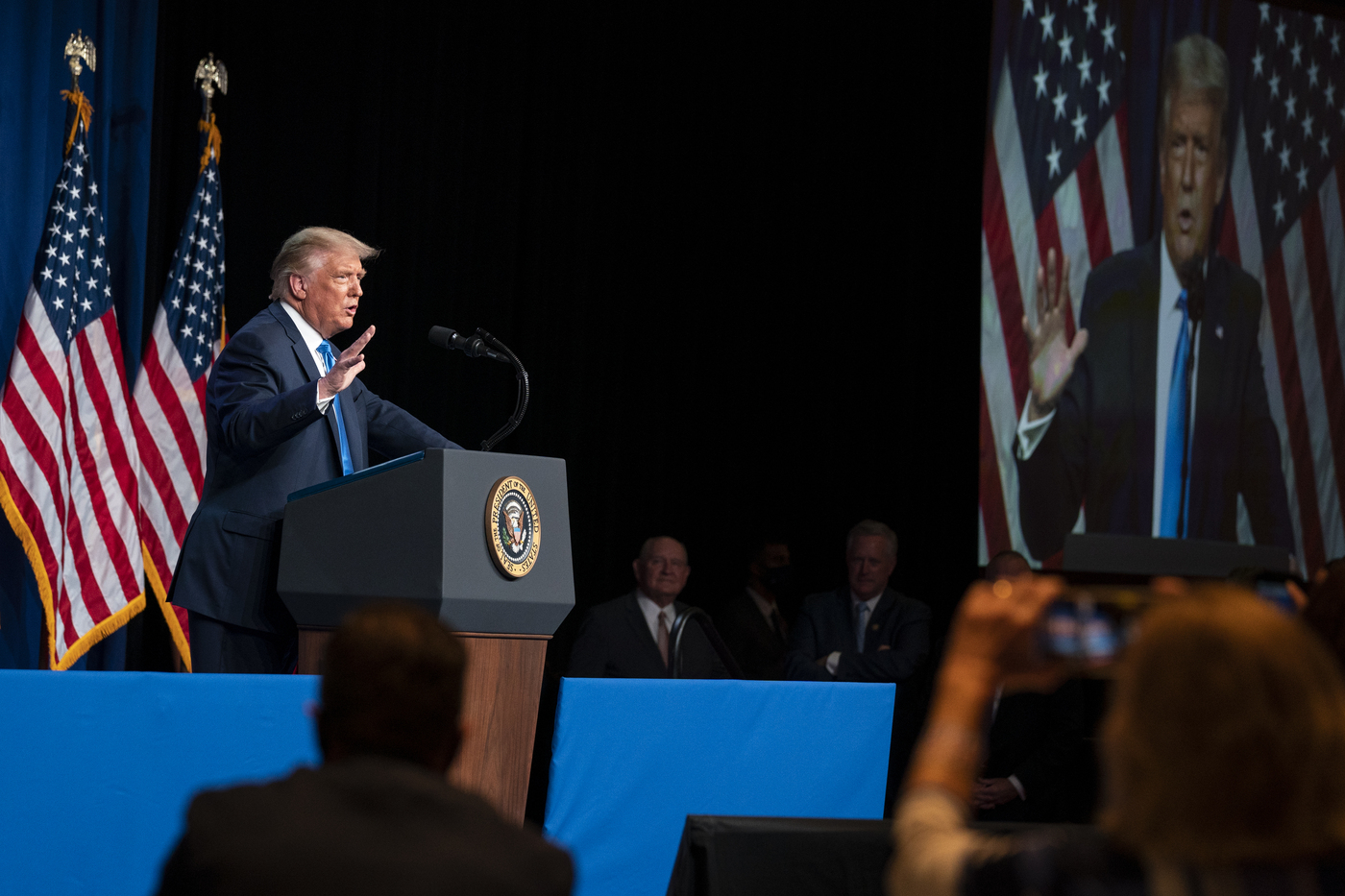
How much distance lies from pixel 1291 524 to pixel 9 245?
5.86 meters

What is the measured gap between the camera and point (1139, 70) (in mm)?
6512

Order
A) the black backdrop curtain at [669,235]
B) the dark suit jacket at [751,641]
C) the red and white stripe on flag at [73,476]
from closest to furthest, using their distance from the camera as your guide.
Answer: the red and white stripe on flag at [73,476]
the black backdrop curtain at [669,235]
the dark suit jacket at [751,641]

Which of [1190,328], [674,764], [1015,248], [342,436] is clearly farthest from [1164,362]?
[342,436]

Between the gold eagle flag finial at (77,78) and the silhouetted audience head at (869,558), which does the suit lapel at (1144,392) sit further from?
the gold eagle flag finial at (77,78)

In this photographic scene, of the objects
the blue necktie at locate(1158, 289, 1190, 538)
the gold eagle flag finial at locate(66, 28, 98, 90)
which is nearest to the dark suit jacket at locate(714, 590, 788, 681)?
the blue necktie at locate(1158, 289, 1190, 538)

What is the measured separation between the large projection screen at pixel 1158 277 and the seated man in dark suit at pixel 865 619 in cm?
124

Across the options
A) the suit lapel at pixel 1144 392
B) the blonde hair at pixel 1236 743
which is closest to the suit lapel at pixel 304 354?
the blonde hair at pixel 1236 743

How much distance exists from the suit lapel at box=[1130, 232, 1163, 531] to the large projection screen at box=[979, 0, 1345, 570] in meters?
0.01

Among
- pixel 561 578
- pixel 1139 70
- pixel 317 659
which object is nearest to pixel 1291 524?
pixel 1139 70

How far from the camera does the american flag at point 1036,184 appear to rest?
20.6 feet

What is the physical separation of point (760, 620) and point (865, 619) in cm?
92

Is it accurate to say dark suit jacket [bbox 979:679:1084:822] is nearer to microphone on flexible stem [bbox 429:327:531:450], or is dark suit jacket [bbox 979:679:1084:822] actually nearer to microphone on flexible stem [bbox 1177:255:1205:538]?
microphone on flexible stem [bbox 429:327:531:450]

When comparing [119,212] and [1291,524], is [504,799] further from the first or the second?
[1291,524]

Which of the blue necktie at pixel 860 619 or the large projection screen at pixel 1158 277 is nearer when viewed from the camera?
the blue necktie at pixel 860 619
